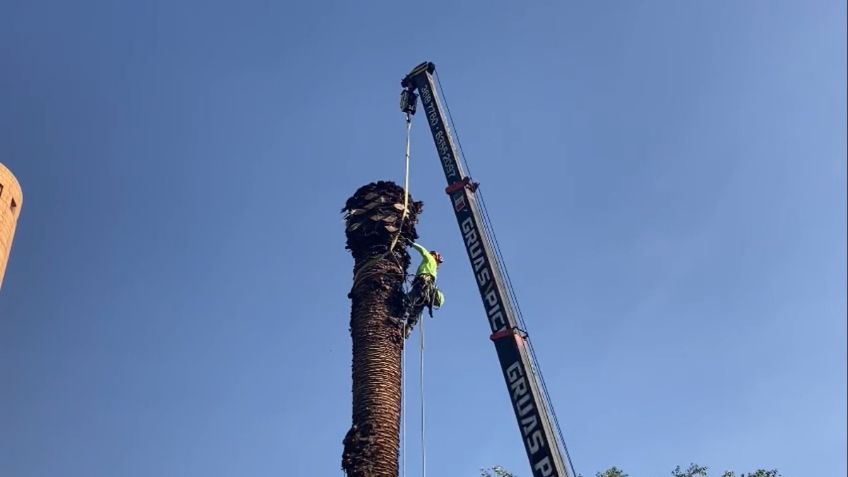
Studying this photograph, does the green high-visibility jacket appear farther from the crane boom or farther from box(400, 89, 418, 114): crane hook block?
box(400, 89, 418, 114): crane hook block

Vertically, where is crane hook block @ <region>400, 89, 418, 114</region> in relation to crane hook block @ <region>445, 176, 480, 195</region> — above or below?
above

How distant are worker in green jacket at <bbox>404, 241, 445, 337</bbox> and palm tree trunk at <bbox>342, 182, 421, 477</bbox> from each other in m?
0.35

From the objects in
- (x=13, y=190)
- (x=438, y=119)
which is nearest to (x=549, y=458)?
(x=438, y=119)

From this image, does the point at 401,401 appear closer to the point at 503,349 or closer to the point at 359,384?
the point at 359,384

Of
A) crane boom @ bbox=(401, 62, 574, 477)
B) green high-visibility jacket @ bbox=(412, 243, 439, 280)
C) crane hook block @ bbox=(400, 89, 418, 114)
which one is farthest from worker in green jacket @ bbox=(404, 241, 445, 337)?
crane hook block @ bbox=(400, 89, 418, 114)

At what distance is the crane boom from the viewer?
2081 centimetres

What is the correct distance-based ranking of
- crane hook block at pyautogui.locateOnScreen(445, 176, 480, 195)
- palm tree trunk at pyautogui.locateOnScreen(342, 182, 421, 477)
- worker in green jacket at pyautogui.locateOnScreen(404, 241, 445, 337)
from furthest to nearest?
1. crane hook block at pyautogui.locateOnScreen(445, 176, 480, 195)
2. worker in green jacket at pyautogui.locateOnScreen(404, 241, 445, 337)
3. palm tree trunk at pyautogui.locateOnScreen(342, 182, 421, 477)

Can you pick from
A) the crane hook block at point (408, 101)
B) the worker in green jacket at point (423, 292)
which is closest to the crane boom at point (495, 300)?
the crane hook block at point (408, 101)

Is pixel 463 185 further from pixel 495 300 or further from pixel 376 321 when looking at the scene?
pixel 376 321

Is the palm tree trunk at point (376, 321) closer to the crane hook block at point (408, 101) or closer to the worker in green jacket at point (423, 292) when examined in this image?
the worker in green jacket at point (423, 292)

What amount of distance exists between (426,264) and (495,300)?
4063 millimetres

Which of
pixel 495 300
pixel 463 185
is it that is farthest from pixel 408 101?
pixel 495 300

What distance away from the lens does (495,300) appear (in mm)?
23516

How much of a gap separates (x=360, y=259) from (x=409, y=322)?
6.12ft
